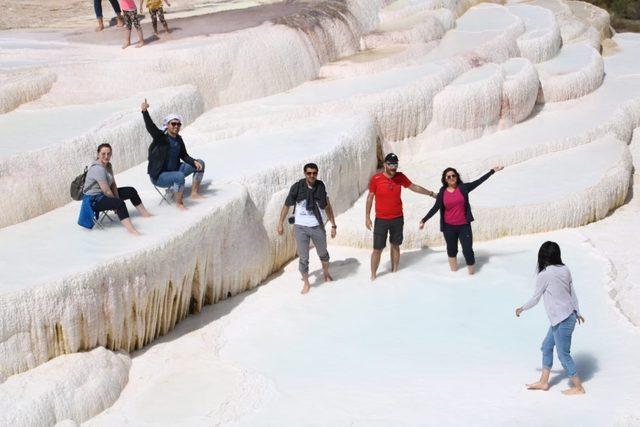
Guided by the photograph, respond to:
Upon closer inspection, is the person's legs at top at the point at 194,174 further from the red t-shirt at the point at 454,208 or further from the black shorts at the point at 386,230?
the red t-shirt at the point at 454,208

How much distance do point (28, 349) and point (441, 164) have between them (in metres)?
6.33

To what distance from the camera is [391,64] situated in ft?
48.0

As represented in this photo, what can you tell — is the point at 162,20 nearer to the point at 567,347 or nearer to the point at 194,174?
the point at 194,174

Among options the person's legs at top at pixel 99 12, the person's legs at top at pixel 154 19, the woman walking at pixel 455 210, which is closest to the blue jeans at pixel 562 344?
the woman walking at pixel 455 210

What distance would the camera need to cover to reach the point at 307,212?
31.9 feet

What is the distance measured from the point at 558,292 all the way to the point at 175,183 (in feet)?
13.3

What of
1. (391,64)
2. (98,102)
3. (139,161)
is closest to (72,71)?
(98,102)

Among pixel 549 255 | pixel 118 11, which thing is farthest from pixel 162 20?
pixel 549 255

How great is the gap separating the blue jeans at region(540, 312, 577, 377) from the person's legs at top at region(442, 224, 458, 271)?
7.89 feet

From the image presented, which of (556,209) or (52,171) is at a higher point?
(52,171)

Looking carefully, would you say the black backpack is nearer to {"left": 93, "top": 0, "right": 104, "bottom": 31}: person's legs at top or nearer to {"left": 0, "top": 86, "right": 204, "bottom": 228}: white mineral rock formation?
{"left": 0, "top": 86, "right": 204, "bottom": 228}: white mineral rock formation

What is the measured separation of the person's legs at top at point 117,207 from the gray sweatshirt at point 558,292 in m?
3.81

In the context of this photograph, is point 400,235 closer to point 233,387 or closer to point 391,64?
point 233,387

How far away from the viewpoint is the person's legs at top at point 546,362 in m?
7.64
